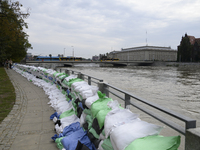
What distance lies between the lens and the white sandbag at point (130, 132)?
67.7 inches

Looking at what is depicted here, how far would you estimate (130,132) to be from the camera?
1.78 metres

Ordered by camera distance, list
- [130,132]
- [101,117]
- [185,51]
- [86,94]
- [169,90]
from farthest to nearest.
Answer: [185,51]
[169,90]
[86,94]
[101,117]
[130,132]

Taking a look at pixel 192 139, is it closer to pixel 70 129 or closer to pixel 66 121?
pixel 70 129

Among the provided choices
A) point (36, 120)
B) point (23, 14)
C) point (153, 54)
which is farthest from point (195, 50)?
point (36, 120)

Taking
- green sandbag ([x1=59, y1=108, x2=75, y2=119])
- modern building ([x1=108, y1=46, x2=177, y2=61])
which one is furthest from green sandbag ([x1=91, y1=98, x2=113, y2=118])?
modern building ([x1=108, y1=46, x2=177, y2=61])

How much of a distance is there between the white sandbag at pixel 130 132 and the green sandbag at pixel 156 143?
8 cm

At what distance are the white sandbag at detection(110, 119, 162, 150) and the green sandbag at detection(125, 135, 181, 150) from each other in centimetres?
8

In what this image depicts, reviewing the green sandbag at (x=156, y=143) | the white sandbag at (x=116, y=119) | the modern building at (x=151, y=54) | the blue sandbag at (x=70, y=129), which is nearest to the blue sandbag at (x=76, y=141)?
the blue sandbag at (x=70, y=129)

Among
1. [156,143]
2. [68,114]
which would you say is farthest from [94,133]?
[68,114]

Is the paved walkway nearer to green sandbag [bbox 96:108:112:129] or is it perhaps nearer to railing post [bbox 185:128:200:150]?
green sandbag [bbox 96:108:112:129]

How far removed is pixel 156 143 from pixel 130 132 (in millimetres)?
297

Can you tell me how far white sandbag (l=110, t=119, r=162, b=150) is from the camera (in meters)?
1.72

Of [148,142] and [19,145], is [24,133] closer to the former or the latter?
[19,145]

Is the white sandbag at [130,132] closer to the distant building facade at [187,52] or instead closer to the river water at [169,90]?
the river water at [169,90]
